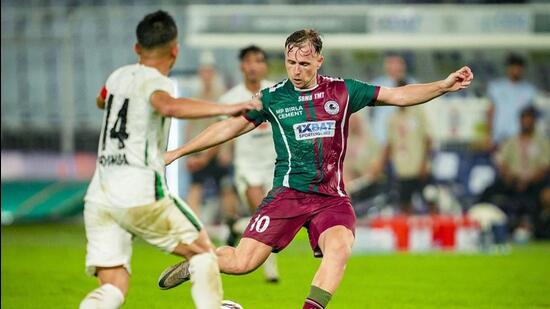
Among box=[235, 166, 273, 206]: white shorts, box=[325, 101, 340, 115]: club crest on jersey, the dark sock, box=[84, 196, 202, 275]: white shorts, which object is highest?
box=[325, 101, 340, 115]: club crest on jersey

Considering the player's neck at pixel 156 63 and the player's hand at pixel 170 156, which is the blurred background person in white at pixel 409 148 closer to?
the player's hand at pixel 170 156

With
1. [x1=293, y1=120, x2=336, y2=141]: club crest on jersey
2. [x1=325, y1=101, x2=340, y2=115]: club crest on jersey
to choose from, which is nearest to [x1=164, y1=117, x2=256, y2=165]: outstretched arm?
[x1=293, y1=120, x2=336, y2=141]: club crest on jersey

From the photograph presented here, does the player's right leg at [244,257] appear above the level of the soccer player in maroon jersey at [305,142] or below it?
below

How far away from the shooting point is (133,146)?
7.48m

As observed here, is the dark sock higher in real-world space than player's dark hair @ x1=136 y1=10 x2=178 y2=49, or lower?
lower

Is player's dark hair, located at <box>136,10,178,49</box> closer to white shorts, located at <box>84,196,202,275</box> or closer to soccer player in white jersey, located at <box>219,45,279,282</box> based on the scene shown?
white shorts, located at <box>84,196,202,275</box>

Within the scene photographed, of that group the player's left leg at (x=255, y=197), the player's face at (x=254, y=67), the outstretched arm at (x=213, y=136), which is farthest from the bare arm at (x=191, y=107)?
the player's left leg at (x=255, y=197)

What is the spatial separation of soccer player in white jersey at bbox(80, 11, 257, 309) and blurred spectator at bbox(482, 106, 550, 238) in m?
13.3

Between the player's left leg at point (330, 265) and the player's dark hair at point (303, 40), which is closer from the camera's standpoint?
the player's left leg at point (330, 265)

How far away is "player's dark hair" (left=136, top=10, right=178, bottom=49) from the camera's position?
7.54m

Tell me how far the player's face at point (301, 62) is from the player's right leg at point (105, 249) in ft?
7.33

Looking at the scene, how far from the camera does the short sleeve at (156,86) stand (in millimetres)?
7430

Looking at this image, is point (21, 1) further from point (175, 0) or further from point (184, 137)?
point (184, 137)

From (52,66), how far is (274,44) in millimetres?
5155
